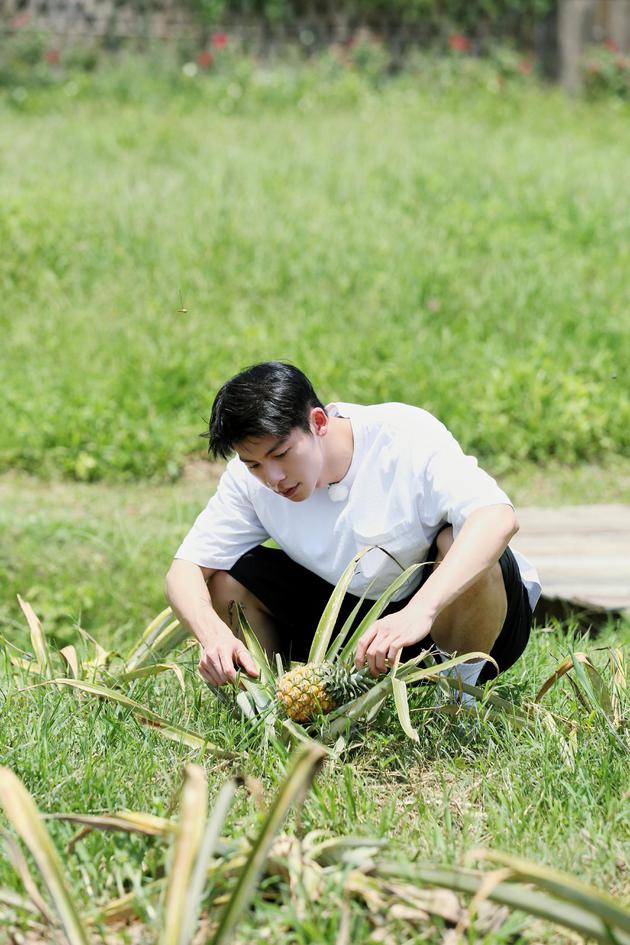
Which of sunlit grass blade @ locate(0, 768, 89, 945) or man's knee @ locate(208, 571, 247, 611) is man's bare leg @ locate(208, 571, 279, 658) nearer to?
man's knee @ locate(208, 571, 247, 611)

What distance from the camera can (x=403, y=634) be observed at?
267cm

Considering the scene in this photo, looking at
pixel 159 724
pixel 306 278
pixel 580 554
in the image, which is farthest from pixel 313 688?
pixel 306 278

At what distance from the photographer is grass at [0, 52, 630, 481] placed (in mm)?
6410

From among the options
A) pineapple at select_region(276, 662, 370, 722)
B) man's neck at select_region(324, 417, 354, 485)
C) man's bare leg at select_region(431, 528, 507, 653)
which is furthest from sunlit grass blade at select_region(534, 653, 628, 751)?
man's neck at select_region(324, 417, 354, 485)

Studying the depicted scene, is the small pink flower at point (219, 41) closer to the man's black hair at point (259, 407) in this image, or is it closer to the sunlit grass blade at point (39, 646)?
the sunlit grass blade at point (39, 646)

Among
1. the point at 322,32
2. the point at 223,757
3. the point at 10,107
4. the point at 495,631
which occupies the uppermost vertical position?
Result: the point at 322,32

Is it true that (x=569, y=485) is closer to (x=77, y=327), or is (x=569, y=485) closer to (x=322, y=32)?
(x=77, y=327)

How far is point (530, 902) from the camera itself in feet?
6.17

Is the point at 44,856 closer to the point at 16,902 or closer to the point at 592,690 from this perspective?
the point at 16,902

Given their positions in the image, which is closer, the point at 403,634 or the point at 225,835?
the point at 225,835

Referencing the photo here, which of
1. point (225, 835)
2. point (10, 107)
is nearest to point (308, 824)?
point (225, 835)

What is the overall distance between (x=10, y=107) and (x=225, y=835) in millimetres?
10152

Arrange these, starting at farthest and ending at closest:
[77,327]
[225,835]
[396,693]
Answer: [77,327] < [396,693] < [225,835]

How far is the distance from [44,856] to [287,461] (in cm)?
122
